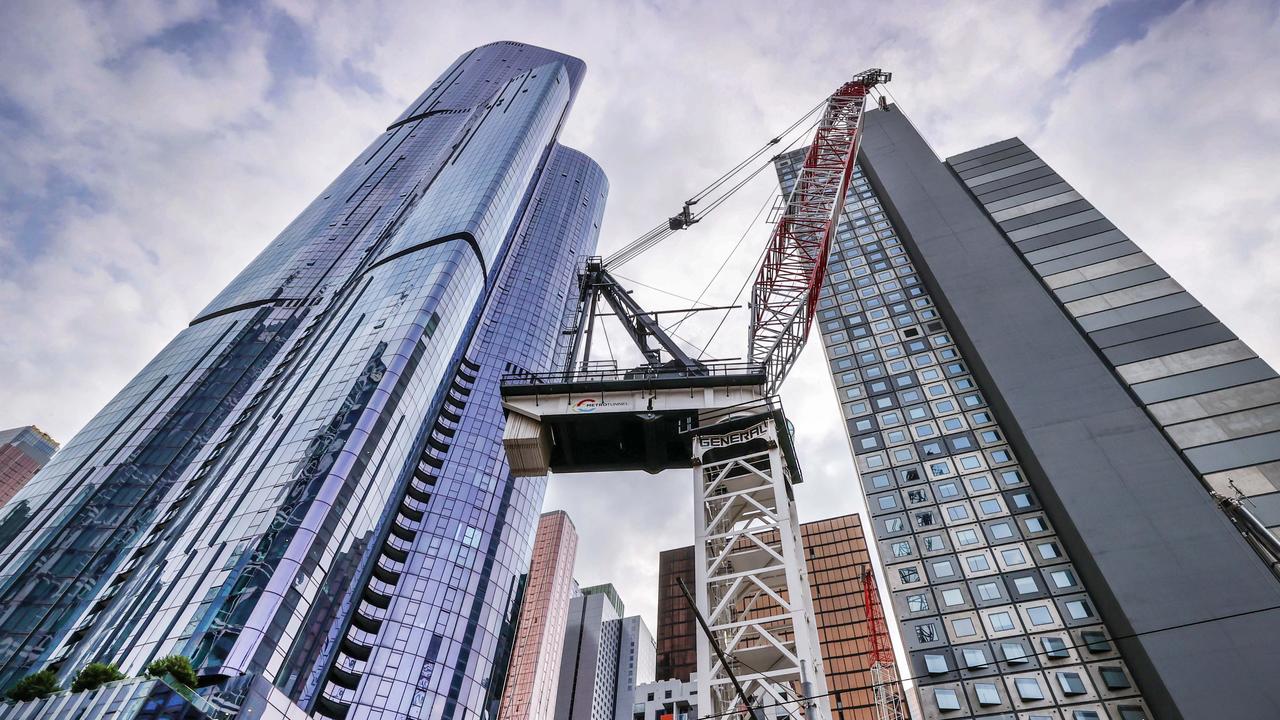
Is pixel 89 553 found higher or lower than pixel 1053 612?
higher

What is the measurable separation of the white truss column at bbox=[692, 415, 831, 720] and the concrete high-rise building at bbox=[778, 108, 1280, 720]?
20.3 metres

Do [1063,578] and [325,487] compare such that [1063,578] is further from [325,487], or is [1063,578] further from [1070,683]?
[325,487]

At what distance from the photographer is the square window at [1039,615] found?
121ft

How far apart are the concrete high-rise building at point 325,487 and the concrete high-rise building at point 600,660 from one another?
6378 centimetres

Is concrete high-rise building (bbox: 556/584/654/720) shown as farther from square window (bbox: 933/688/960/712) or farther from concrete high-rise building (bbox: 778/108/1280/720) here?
square window (bbox: 933/688/960/712)

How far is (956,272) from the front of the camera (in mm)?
56438

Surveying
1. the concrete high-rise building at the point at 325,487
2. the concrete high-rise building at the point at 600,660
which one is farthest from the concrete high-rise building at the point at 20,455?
the concrete high-rise building at the point at 600,660

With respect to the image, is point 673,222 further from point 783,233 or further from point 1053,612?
point 1053,612

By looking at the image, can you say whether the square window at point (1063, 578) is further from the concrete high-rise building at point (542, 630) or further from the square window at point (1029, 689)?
the concrete high-rise building at point (542, 630)

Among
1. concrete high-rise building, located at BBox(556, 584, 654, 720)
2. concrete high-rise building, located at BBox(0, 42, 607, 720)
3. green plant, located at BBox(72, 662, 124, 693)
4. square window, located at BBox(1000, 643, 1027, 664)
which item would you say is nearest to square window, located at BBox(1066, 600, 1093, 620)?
square window, located at BBox(1000, 643, 1027, 664)

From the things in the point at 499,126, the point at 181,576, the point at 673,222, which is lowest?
the point at 181,576

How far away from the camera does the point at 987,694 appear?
35.0 meters

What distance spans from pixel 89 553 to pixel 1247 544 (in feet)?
381

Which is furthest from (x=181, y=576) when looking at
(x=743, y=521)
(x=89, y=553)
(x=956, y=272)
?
(x=956, y=272)
